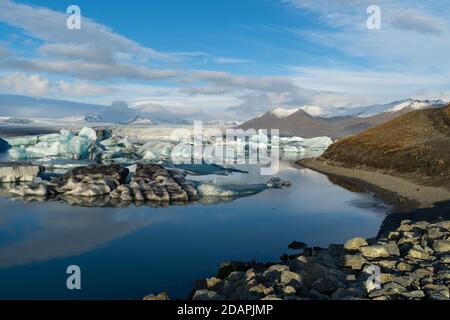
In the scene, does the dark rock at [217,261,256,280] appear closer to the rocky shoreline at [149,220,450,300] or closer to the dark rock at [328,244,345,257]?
the rocky shoreline at [149,220,450,300]

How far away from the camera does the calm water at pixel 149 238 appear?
10.5 m

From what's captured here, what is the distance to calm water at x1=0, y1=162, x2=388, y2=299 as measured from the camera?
1051 centimetres

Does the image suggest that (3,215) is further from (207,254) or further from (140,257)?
(207,254)

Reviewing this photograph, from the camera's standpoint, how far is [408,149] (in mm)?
35906

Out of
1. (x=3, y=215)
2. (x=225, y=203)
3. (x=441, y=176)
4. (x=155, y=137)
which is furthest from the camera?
(x=155, y=137)

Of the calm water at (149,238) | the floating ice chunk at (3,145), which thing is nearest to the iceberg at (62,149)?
the floating ice chunk at (3,145)

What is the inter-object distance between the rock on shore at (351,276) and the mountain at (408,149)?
1555 cm

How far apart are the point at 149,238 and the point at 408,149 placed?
1091 inches

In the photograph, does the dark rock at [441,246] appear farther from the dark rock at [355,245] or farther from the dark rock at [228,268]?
the dark rock at [228,268]

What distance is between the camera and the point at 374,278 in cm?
850

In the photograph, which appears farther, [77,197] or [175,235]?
[77,197]

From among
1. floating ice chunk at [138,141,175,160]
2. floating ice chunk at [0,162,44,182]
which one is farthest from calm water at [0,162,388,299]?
floating ice chunk at [138,141,175,160]
